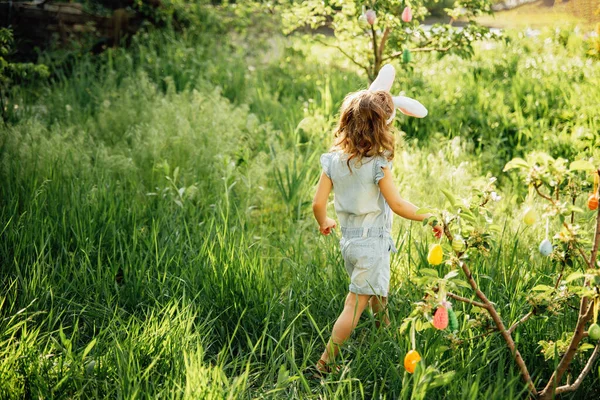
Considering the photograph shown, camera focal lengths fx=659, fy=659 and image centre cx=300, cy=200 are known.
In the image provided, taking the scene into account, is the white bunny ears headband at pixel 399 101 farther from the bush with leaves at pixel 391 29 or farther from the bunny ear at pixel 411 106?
the bush with leaves at pixel 391 29

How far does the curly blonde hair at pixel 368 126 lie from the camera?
96.0 inches

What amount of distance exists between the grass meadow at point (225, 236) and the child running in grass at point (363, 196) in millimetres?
137

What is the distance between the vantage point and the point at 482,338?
2.33m

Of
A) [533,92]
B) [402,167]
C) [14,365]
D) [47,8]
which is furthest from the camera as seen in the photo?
[47,8]

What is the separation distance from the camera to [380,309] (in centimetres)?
253

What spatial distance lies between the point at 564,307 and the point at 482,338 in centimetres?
39

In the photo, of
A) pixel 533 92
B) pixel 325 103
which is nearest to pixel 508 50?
pixel 533 92

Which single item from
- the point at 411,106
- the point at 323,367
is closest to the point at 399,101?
the point at 411,106

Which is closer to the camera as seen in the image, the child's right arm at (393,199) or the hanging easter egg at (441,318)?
the hanging easter egg at (441,318)

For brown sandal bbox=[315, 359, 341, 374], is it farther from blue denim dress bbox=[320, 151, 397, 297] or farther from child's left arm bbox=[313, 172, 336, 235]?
child's left arm bbox=[313, 172, 336, 235]

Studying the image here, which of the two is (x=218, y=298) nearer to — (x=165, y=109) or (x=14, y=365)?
(x=14, y=365)

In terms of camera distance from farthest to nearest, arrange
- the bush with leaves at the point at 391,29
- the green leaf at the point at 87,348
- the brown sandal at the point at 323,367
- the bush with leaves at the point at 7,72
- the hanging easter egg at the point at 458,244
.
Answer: the bush with leaves at the point at 391,29, the bush with leaves at the point at 7,72, the brown sandal at the point at 323,367, the green leaf at the point at 87,348, the hanging easter egg at the point at 458,244

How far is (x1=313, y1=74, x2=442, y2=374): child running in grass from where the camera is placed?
2443 millimetres

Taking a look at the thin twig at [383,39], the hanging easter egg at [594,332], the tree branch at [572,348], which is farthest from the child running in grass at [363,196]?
the thin twig at [383,39]
